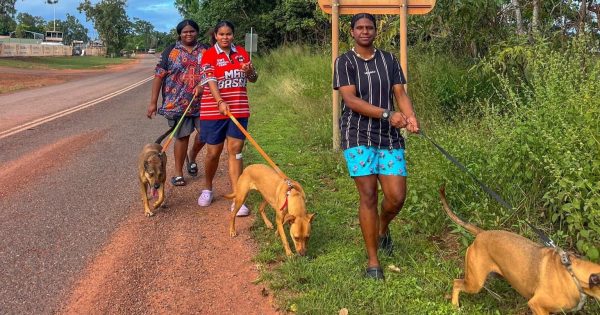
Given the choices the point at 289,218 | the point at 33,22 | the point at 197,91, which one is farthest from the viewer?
the point at 33,22

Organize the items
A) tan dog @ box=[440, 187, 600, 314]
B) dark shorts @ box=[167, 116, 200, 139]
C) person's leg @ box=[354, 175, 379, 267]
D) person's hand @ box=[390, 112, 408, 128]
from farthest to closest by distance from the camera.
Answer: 1. dark shorts @ box=[167, 116, 200, 139]
2. person's leg @ box=[354, 175, 379, 267]
3. person's hand @ box=[390, 112, 408, 128]
4. tan dog @ box=[440, 187, 600, 314]

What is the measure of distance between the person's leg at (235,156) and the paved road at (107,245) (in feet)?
1.57

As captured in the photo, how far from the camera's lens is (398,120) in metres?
3.38

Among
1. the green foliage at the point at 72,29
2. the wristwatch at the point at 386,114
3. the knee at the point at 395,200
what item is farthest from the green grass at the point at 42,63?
the green foliage at the point at 72,29

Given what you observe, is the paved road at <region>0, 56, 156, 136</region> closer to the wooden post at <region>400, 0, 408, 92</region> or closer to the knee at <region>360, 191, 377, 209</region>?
the wooden post at <region>400, 0, 408, 92</region>

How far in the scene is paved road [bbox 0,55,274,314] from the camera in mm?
3645

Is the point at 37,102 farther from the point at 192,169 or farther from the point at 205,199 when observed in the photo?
the point at 205,199

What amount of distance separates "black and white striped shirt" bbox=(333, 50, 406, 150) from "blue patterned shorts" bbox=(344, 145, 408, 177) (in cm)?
4

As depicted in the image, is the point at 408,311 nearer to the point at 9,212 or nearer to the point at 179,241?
the point at 179,241

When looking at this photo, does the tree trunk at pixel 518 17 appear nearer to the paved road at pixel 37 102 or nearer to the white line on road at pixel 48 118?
the white line on road at pixel 48 118

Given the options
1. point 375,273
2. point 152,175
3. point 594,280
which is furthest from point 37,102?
point 594,280

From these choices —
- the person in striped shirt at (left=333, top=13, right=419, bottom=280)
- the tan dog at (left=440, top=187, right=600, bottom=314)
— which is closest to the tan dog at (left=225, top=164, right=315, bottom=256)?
the person in striped shirt at (left=333, top=13, right=419, bottom=280)

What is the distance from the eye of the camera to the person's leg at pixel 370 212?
12.3 ft

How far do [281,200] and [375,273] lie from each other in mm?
1112
